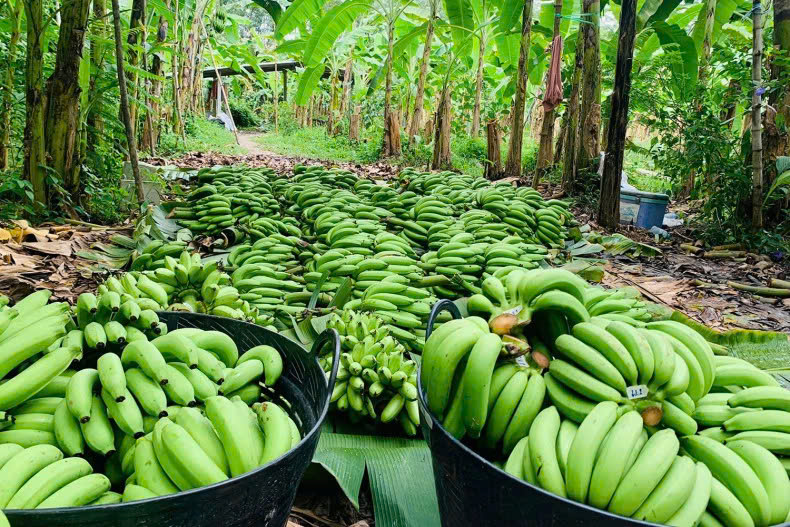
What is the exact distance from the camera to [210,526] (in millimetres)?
1124

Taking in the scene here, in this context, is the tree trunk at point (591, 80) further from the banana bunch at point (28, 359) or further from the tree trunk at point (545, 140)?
the banana bunch at point (28, 359)

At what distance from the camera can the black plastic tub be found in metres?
1.07

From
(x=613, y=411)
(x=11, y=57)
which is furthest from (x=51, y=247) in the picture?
(x=613, y=411)

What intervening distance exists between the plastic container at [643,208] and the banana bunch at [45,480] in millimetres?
7128

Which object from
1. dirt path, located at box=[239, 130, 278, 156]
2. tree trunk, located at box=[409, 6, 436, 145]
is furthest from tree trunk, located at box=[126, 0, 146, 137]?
dirt path, located at box=[239, 130, 278, 156]

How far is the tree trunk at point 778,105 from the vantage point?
18.8 feet

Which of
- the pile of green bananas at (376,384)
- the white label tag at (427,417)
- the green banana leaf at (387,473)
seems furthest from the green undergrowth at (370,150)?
the white label tag at (427,417)

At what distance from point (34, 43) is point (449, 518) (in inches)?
203

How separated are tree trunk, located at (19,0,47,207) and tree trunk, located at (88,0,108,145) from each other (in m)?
0.63

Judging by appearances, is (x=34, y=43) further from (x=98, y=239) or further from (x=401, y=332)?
(x=401, y=332)

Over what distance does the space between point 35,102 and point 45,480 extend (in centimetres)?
460

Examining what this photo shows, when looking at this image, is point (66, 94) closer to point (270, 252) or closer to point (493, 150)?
point (270, 252)

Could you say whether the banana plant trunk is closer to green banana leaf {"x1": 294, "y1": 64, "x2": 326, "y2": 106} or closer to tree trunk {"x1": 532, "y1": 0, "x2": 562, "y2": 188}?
tree trunk {"x1": 532, "y1": 0, "x2": 562, "y2": 188}

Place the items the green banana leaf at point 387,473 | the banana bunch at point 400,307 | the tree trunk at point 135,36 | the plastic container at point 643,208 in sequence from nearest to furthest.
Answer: the green banana leaf at point 387,473 → the banana bunch at point 400,307 → the tree trunk at point 135,36 → the plastic container at point 643,208
